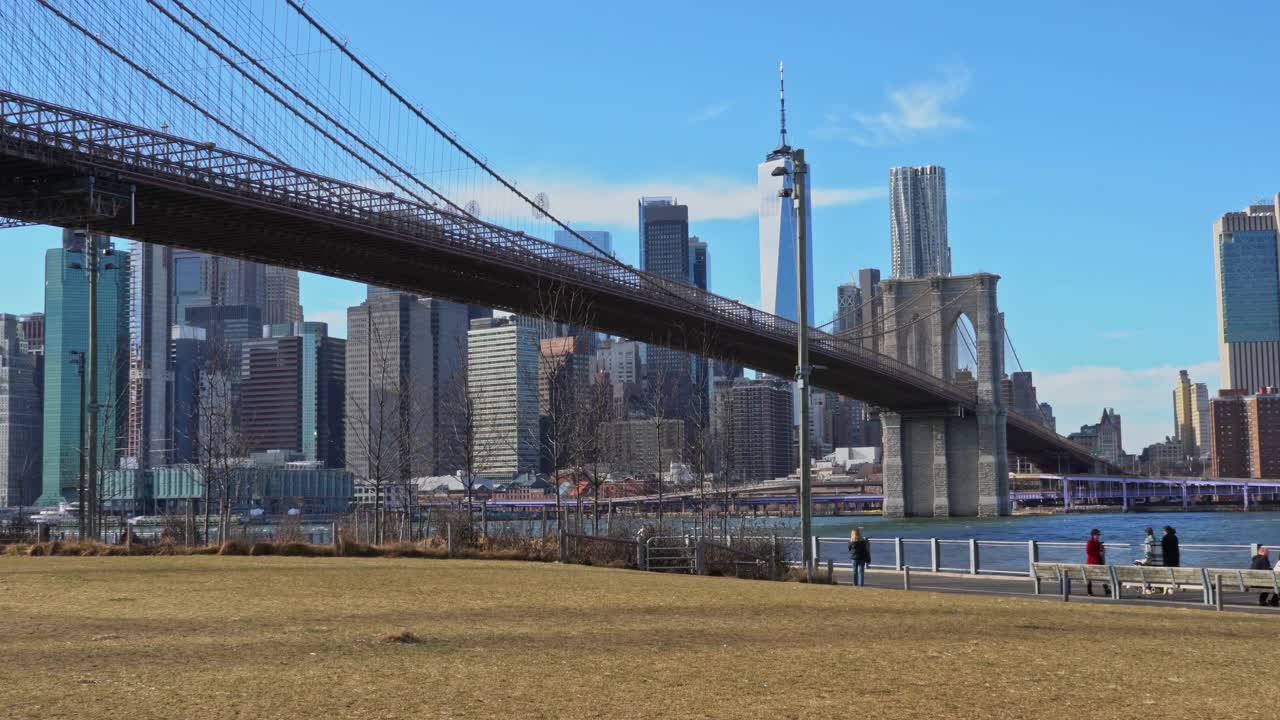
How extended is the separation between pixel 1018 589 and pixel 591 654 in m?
14.3

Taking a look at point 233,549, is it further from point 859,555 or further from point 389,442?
point 389,442

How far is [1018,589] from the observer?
2433 cm

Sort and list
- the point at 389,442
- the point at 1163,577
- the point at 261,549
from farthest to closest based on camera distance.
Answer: the point at 389,442
the point at 261,549
the point at 1163,577

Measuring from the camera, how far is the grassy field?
9531 mm

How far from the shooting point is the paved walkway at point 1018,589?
20703mm

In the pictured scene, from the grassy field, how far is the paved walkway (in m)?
2.20

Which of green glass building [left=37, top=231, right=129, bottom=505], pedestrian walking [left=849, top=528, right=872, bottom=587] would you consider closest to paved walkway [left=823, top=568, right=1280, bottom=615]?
pedestrian walking [left=849, top=528, right=872, bottom=587]

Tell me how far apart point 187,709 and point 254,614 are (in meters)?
5.53

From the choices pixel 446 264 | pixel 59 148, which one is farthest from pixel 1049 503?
pixel 59 148

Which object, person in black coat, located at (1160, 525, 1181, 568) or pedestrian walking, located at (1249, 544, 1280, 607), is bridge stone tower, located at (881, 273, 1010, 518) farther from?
pedestrian walking, located at (1249, 544, 1280, 607)

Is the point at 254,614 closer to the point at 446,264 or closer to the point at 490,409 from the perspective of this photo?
the point at 446,264

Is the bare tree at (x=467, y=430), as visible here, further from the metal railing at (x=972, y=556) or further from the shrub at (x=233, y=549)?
the metal railing at (x=972, y=556)

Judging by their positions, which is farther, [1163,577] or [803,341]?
[803,341]

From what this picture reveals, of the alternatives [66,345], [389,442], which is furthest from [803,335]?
[66,345]
